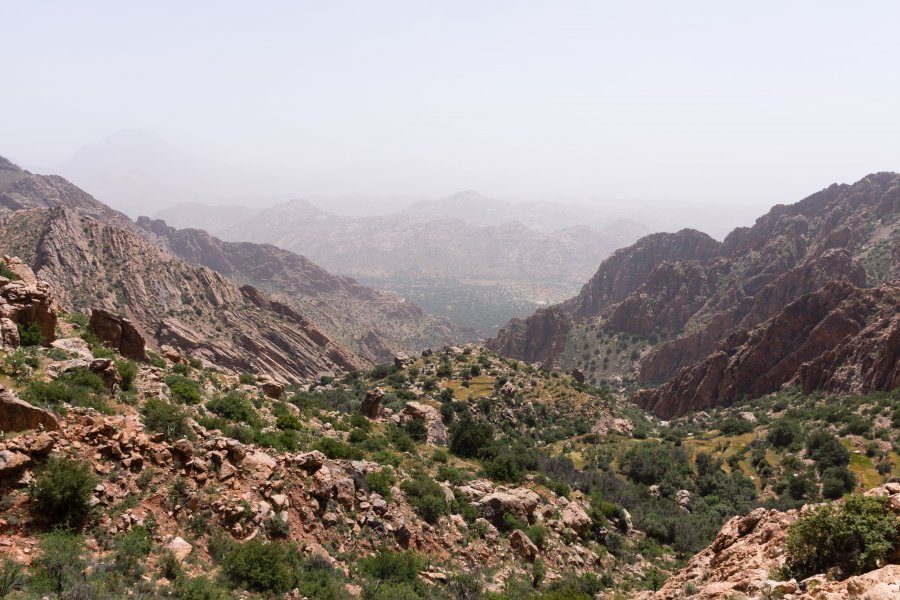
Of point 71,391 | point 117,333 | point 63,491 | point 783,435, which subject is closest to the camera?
point 63,491

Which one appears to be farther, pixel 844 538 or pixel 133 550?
pixel 133 550

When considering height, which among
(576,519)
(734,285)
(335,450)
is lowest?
(576,519)

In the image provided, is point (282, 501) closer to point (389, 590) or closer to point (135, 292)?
point (389, 590)

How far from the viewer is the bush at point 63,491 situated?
11.5 metres

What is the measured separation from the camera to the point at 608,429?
5922 cm

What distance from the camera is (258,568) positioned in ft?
42.9

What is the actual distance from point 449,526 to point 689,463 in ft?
124

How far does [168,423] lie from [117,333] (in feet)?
38.9

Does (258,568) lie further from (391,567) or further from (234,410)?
(234,410)

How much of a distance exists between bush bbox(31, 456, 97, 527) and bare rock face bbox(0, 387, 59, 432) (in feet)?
4.54

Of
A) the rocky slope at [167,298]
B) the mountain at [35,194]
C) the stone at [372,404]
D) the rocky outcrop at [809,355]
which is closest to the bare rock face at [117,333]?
the stone at [372,404]

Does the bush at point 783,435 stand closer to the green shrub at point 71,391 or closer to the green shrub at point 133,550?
the green shrub at point 133,550

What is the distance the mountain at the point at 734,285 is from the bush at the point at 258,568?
111681 millimetres

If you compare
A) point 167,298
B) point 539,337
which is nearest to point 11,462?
point 167,298
